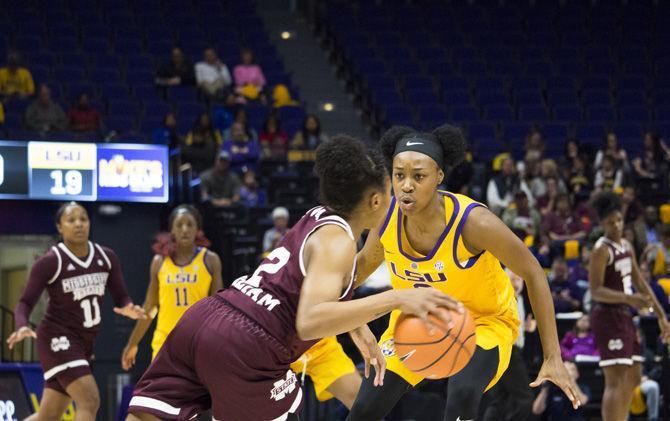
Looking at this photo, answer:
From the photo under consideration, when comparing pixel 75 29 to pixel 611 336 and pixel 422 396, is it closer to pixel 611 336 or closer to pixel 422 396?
pixel 422 396

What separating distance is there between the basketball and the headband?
4.07 feet

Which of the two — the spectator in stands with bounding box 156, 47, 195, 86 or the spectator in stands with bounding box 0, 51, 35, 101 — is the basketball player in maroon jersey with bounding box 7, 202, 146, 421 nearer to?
the spectator in stands with bounding box 0, 51, 35, 101

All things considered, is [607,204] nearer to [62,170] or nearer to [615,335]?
[615,335]

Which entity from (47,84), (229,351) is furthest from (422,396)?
(47,84)

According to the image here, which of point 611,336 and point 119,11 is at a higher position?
point 119,11

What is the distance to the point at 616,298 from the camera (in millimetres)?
8469

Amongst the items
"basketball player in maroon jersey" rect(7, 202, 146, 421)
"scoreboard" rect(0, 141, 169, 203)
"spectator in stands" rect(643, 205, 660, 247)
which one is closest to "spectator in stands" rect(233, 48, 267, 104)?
"spectator in stands" rect(643, 205, 660, 247)

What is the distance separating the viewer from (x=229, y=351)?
13.7ft

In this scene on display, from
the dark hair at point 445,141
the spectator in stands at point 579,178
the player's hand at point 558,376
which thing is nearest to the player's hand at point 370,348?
the player's hand at point 558,376

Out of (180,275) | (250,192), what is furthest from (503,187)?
(180,275)

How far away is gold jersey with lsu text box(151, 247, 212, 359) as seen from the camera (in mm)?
8742

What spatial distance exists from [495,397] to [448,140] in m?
4.03

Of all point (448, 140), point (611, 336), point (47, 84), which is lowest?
point (611, 336)

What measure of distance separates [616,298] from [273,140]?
310 inches
